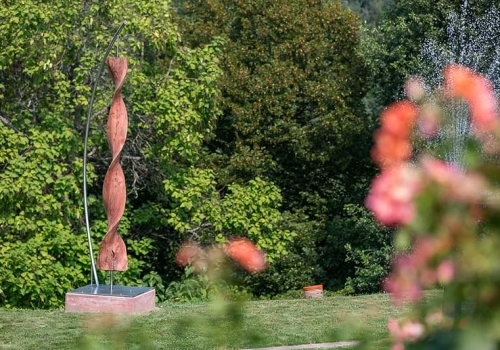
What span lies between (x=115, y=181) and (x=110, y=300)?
3.56 ft

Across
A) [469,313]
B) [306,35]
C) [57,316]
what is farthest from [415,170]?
[306,35]

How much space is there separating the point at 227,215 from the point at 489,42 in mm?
4502

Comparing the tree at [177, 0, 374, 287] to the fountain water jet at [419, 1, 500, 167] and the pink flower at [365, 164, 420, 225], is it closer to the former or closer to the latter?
the fountain water jet at [419, 1, 500, 167]

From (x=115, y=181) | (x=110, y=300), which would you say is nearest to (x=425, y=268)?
(x=110, y=300)

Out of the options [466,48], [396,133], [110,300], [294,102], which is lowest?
[110,300]

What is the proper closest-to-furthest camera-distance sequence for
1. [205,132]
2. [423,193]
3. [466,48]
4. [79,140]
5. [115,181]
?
[423,193] < [115,181] < [79,140] < [205,132] < [466,48]

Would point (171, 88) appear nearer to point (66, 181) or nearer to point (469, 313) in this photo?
point (66, 181)

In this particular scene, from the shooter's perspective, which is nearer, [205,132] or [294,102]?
[205,132]

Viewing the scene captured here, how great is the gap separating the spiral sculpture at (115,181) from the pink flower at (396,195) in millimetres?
6527

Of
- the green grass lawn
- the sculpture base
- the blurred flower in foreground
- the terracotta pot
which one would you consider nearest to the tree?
the terracotta pot

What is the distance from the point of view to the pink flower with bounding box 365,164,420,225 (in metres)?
1.41

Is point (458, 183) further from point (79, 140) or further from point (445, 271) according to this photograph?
point (79, 140)

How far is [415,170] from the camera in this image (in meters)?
1.44

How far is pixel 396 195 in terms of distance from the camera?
143cm
